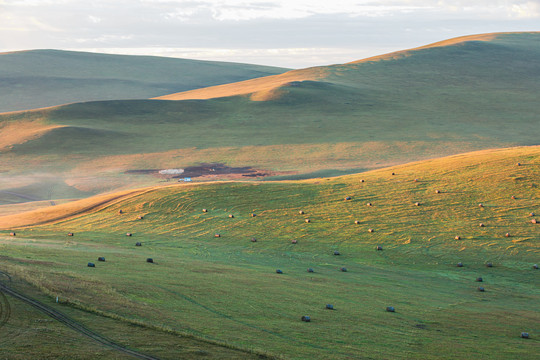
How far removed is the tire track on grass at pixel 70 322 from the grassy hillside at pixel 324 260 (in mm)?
640

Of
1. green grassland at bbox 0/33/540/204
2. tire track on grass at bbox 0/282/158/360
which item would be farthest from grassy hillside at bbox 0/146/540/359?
green grassland at bbox 0/33/540/204

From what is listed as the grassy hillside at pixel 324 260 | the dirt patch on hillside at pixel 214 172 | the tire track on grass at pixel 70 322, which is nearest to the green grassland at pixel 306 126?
the dirt patch on hillside at pixel 214 172

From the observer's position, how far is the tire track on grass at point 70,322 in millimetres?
14281

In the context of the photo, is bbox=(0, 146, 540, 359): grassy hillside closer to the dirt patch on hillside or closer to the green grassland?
the dirt patch on hillside

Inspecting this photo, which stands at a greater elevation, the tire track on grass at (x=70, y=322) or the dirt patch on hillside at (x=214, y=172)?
the tire track on grass at (x=70, y=322)

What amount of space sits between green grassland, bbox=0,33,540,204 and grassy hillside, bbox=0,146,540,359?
92.0ft

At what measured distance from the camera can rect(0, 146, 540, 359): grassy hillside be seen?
17.4m

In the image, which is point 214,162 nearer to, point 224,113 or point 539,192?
point 224,113

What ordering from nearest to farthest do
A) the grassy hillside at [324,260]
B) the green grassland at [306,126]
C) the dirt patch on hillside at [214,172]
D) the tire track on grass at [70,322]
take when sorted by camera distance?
the tire track on grass at [70,322] < the grassy hillside at [324,260] < the dirt patch on hillside at [214,172] < the green grassland at [306,126]

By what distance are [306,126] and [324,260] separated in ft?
224

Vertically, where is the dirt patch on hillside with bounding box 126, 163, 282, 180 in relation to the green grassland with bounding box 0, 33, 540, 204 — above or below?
below

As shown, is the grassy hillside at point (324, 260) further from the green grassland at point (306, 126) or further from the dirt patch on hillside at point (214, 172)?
the green grassland at point (306, 126)

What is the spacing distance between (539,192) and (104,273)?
31.4 metres

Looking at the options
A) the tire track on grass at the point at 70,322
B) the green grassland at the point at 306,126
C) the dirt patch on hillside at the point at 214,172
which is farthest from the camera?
the green grassland at the point at 306,126
